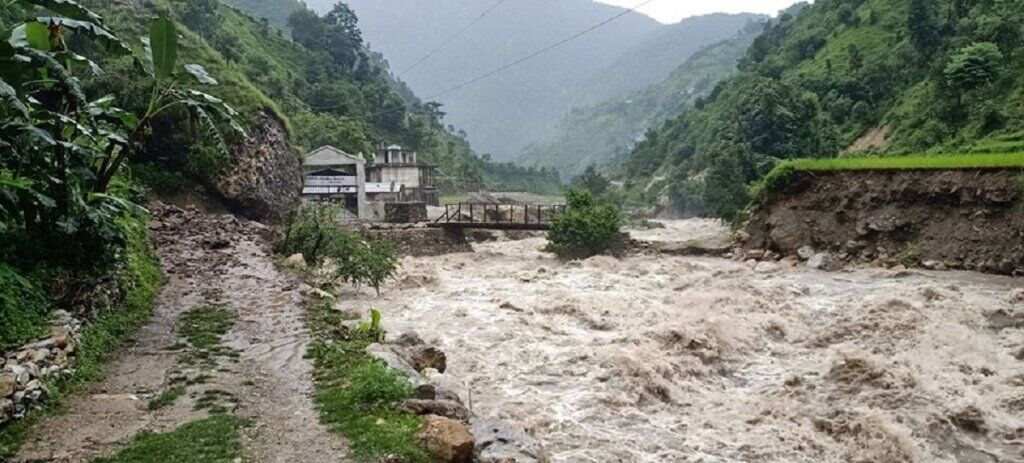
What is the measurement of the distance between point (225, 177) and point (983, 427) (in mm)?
25077

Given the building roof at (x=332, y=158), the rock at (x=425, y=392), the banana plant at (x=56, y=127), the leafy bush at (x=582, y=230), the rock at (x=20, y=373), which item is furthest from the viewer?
the building roof at (x=332, y=158)

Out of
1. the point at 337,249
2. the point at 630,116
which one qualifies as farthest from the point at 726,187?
the point at 630,116

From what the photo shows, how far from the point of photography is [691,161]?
6169 centimetres

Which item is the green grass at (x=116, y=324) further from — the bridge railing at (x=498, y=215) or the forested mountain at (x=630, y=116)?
the forested mountain at (x=630, y=116)

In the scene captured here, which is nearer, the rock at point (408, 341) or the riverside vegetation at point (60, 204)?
the riverside vegetation at point (60, 204)

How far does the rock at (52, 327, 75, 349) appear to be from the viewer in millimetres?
7115

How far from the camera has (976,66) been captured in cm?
2969

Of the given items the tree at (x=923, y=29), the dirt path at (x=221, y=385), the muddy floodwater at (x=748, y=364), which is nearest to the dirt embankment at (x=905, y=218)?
the muddy floodwater at (x=748, y=364)

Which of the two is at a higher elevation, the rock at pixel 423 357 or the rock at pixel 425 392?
the rock at pixel 425 392

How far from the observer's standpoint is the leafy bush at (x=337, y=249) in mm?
17516

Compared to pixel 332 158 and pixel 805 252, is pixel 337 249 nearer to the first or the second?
Result: pixel 805 252

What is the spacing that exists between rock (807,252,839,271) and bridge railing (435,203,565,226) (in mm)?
10767

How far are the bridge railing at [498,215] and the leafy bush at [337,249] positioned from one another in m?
10.4

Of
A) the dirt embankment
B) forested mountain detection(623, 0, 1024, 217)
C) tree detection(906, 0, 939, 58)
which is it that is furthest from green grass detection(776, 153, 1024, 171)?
tree detection(906, 0, 939, 58)
